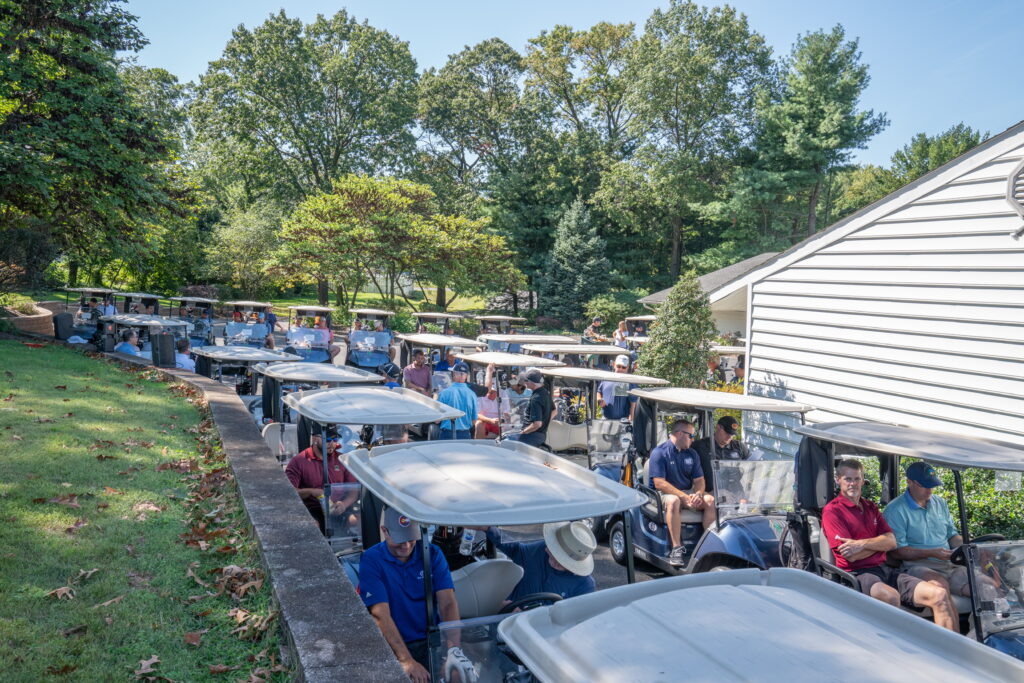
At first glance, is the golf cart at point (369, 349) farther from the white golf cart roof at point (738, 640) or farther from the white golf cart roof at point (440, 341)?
the white golf cart roof at point (738, 640)

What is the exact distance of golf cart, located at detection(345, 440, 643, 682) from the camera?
3.76 meters

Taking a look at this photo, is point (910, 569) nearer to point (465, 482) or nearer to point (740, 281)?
point (465, 482)

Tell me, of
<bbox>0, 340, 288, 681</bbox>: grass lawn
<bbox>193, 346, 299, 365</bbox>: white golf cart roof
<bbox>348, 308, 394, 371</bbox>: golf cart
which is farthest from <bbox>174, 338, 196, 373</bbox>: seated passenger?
<bbox>0, 340, 288, 681</bbox>: grass lawn

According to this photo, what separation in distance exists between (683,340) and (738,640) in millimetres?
13062

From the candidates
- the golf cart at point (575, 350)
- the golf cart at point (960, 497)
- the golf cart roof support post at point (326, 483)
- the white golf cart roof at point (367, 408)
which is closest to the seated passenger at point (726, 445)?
the golf cart at point (960, 497)

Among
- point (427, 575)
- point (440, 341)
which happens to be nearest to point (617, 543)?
point (427, 575)

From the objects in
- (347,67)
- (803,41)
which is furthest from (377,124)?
(803,41)

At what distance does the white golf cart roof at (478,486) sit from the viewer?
372 centimetres

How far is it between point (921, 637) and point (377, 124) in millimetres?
47874

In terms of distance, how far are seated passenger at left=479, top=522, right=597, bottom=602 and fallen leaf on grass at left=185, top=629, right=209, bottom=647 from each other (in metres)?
2.03

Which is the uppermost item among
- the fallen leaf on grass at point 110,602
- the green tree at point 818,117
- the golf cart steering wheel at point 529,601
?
the green tree at point 818,117

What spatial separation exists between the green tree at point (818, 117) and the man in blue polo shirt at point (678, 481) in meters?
38.9

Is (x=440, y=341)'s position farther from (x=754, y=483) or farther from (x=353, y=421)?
(x=754, y=483)

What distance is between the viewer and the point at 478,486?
160 inches
